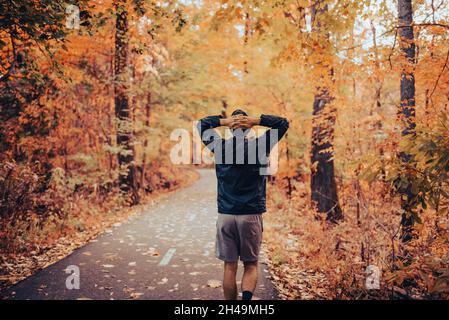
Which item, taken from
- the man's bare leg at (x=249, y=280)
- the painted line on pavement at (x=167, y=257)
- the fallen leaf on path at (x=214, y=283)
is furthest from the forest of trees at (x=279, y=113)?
the painted line on pavement at (x=167, y=257)

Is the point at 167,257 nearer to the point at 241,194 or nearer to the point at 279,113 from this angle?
the point at 241,194

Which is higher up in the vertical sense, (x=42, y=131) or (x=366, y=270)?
(x=42, y=131)

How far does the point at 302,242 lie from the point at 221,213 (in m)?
4.86

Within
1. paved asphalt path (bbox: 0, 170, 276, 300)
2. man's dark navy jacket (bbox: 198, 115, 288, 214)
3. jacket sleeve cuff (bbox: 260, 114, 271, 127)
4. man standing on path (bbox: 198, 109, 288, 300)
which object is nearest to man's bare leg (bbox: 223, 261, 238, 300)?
man standing on path (bbox: 198, 109, 288, 300)

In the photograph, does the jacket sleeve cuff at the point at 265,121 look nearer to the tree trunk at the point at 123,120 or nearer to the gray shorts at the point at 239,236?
the gray shorts at the point at 239,236

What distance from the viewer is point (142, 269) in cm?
590

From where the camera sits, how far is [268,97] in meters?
13.8

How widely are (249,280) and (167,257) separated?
10.5 feet

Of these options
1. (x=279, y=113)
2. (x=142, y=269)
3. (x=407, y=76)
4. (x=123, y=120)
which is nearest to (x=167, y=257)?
(x=142, y=269)

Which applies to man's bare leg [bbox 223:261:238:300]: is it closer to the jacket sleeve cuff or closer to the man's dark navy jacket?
the man's dark navy jacket

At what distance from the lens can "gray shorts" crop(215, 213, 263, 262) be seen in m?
3.80

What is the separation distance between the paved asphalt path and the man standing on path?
114 cm
